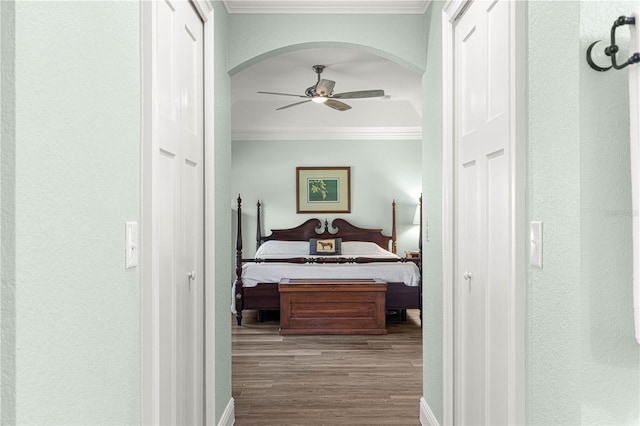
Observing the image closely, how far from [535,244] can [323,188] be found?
6.02 m

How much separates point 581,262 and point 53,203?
43.5 inches

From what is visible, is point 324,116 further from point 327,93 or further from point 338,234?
point 327,93

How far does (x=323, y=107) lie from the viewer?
281 inches

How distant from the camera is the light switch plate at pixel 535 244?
4.50 feet

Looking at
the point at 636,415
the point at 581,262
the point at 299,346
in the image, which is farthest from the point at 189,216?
the point at 299,346

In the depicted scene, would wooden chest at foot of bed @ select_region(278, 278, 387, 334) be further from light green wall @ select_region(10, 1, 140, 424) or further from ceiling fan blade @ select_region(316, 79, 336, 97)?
light green wall @ select_region(10, 1, 140, 424)

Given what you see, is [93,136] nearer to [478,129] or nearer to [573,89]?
[573,89]

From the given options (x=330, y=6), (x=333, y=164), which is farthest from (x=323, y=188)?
(x=330, y=6)

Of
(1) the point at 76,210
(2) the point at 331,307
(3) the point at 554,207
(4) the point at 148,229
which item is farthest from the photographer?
(2) the point at 331,307

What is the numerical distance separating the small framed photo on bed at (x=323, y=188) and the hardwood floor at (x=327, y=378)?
2544 mm

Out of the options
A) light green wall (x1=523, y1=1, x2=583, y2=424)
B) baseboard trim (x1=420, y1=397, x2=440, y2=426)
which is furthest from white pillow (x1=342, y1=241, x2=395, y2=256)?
light green wall (x1=523, y1=1, x2=583, y2=424)

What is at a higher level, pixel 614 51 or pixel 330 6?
pixel 330 6

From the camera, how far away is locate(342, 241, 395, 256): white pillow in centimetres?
690

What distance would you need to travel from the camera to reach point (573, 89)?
1.20m
